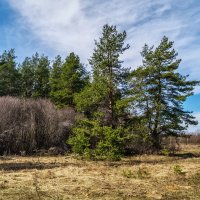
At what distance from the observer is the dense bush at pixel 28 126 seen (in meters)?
37.9

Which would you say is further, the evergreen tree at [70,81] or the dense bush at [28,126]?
the evergreen tree at [70,81]

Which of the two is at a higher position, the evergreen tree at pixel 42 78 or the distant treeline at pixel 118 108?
the evergreen tree at pixel 42 78

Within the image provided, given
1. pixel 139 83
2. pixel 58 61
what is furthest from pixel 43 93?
pixel 139 83

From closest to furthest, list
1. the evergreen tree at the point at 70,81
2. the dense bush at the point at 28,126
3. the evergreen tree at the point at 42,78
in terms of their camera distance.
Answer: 1. the dense bush at the point at 28,126
2. the evergreen tree at the point at 70,81
3. the evergreen tree at the point at 42,78

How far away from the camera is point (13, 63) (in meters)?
58.5

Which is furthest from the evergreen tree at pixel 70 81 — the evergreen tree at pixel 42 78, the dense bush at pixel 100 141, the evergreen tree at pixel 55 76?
the dense bush at pixel 100 141

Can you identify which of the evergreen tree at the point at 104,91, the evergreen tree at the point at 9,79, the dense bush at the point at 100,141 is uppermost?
the evergreen tree at the point at 9,79

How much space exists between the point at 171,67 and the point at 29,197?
27.0 metres

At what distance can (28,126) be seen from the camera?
39.3 m

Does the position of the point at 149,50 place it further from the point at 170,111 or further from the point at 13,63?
the point at 13,63

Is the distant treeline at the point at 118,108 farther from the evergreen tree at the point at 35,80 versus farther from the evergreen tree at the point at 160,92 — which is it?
the evergreen tree at the point at 35,80

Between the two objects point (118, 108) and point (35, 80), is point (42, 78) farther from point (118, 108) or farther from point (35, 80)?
point (118, 108)

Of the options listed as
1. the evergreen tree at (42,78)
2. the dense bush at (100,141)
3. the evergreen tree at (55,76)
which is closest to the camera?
the dense bush at (100,141)

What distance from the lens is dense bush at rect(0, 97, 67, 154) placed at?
1494 inches
